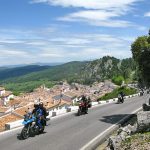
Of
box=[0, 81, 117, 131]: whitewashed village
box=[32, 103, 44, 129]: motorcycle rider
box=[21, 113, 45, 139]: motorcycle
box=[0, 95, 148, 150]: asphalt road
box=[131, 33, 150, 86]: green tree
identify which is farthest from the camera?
box=[0, 81, 117, 131]: whitewashed village

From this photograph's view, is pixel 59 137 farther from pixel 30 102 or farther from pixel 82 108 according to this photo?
pixel 30 102

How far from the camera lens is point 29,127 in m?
→ 16.7

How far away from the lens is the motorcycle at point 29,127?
16219 mm

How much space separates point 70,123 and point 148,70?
5746 millimetres

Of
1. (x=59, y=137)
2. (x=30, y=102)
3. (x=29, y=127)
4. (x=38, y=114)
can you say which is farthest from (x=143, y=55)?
(x=30, y=102)

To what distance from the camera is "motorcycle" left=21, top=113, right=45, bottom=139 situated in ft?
53.2

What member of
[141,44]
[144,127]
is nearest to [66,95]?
[141,44]

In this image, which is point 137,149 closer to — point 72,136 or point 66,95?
point 72,136

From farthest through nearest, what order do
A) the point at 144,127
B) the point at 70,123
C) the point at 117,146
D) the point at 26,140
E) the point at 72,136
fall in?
the point at 70,123 < the point at 72,136 < the point at 26,140 < the point at 144,127 < the point at 117,146

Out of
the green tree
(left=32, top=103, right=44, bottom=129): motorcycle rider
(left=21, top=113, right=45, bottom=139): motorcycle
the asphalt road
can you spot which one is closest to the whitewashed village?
the asphalt road

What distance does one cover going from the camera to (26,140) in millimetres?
15812

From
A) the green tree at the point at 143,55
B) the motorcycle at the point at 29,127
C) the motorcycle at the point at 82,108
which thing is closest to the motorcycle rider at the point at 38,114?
the motorcycle at the point at 29,127

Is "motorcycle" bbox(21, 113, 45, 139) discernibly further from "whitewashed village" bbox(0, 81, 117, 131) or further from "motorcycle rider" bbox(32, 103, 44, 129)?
"whitewashed village" bbox(0, 81, 117, 131)

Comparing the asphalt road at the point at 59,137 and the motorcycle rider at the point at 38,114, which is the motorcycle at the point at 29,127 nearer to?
the motorcycle rider at the point at 38,114
